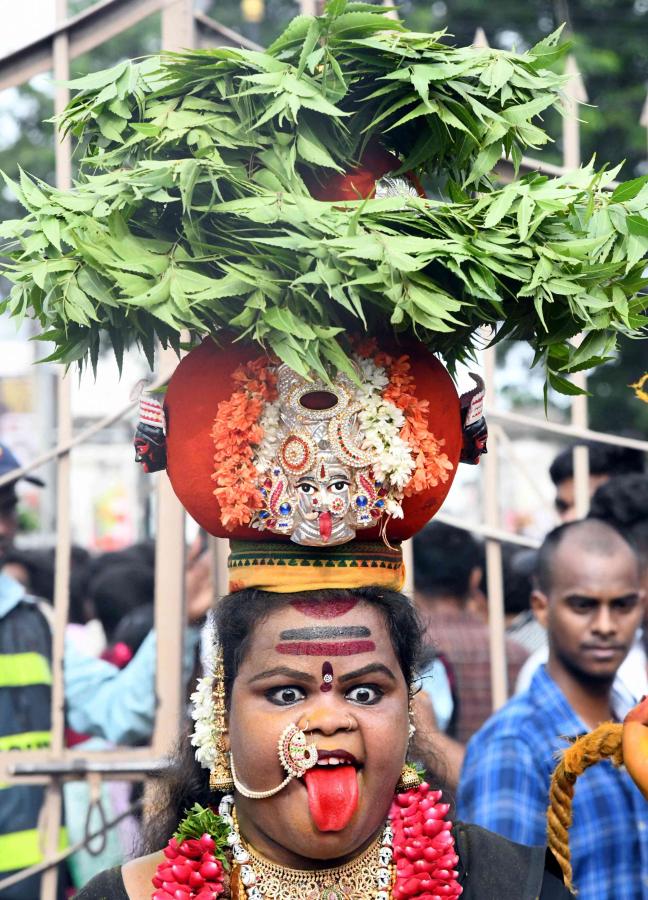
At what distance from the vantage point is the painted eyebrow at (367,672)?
2926mm

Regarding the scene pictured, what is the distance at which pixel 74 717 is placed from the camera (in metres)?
4.81

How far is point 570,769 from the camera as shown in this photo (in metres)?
3.01

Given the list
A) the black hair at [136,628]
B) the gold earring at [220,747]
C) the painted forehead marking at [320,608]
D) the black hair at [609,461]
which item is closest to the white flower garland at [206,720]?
the gold earring at [220,747]

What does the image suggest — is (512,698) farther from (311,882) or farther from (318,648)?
(318,648)

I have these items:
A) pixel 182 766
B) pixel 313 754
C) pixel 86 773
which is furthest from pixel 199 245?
pixel 86 773

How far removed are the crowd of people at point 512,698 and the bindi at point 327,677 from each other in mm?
1209

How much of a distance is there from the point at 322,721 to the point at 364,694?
0.14 metres

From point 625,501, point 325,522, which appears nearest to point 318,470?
point 325,522

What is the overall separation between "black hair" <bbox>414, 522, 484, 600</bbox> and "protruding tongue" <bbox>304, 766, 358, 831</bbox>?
11.1ft

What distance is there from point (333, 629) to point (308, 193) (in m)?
0.93

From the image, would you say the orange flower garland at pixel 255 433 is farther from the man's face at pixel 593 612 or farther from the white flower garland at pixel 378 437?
the man's face at pixel 593 612

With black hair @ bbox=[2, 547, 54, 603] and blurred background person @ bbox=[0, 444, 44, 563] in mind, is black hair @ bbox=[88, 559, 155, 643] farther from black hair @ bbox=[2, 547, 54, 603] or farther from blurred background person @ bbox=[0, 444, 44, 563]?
blurred background person @ bbox=[0, 444, 44, 563]

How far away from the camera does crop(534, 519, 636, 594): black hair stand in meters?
4.92

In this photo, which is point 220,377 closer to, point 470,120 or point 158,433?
point 158,433
